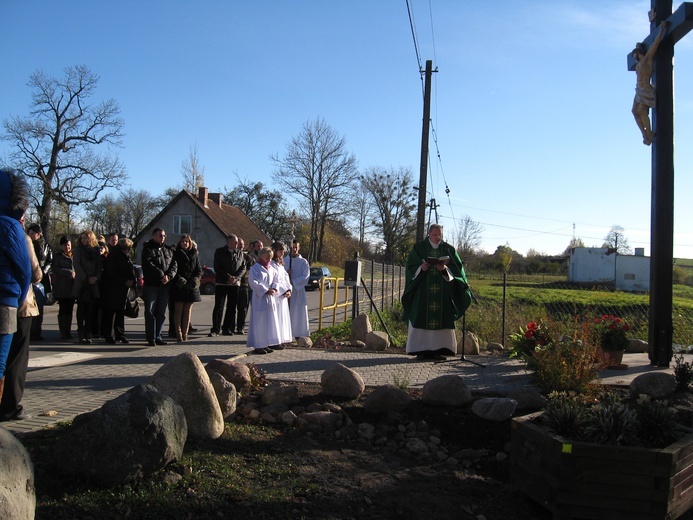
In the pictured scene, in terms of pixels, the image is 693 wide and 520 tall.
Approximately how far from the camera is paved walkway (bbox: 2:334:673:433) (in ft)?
21.1

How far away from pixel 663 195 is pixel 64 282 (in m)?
10.1

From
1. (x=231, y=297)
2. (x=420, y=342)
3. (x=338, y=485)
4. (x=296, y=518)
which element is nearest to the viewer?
(x=296, y=518)

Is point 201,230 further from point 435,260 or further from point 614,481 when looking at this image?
point 614,481

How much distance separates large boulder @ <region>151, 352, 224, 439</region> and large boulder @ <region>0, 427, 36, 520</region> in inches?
68.4

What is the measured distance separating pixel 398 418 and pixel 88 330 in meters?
7.40

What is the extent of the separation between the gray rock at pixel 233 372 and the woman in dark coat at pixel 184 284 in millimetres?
4742

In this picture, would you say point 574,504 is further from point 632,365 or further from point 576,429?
point 632,365

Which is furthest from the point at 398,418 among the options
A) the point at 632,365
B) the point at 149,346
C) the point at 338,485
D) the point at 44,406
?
the point at 149,346

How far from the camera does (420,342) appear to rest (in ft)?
32.8

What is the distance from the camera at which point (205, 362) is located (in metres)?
9.25

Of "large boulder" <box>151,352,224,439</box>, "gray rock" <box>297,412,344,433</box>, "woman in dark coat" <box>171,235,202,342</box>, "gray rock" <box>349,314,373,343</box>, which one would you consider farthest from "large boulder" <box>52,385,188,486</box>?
"gray rock" <box>349,314,373,343</box>

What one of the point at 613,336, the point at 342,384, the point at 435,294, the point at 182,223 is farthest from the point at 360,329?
the point at 182,223

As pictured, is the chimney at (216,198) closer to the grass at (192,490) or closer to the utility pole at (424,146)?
the utility pole at (424,146)

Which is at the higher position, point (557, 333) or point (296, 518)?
point (557, 333)
